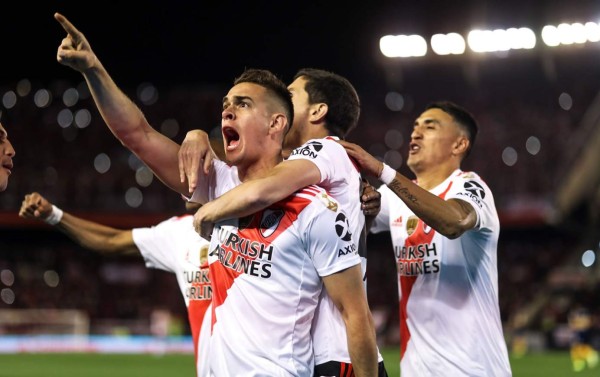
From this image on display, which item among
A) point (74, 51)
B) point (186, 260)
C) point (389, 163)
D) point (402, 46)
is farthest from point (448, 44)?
point (74, 51)

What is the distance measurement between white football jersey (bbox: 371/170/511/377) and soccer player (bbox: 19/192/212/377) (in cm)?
134

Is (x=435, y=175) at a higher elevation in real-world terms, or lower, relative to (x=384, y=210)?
higher

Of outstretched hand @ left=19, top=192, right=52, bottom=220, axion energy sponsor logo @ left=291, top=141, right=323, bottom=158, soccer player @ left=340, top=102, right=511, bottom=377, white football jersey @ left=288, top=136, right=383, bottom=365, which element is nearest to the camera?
white football jersey @ left=288, top=136, right=383, bottom=365

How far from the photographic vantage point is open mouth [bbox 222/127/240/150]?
12.3ft

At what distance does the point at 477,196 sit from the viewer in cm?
518

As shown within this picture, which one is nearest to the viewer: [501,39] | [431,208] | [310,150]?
[310,150]

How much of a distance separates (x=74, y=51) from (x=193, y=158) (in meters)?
0.70

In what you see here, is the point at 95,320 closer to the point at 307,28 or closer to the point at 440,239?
the point at 307,28

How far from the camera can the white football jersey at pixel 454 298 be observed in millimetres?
5086

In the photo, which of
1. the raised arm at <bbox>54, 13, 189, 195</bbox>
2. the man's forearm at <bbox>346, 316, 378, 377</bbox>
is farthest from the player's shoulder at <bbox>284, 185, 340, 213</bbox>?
the raised arm at <bbox>54, 13, 189, 195</bbox>

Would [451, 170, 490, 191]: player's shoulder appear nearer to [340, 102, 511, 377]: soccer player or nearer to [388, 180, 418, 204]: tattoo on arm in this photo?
[340, 102, 511, 377]: soccer player

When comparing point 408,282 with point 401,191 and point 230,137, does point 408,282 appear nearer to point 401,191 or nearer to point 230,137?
point 401,191

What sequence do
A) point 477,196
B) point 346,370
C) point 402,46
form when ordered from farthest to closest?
point 402,46
point 477,196
point 346,370

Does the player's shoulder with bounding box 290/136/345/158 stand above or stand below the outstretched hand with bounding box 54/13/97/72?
below
